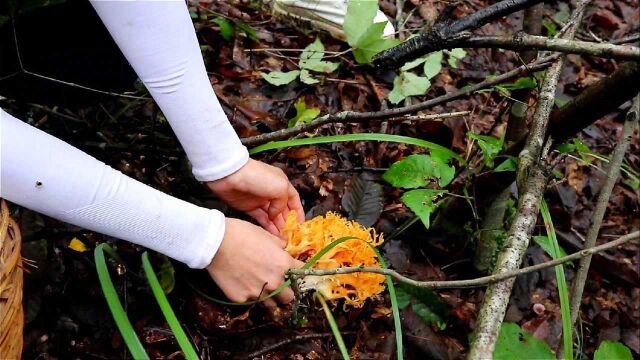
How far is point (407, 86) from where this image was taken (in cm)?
312

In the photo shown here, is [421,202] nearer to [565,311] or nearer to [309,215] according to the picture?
[565,311]

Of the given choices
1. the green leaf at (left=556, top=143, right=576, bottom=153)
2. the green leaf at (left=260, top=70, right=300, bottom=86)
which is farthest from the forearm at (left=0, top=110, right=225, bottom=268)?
the green leaf at (left=260, top=70, right=300, bottom=86)

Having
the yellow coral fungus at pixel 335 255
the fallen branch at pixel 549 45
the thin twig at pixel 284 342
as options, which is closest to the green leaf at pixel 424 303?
the yellow coral fungus at pixel 335 255

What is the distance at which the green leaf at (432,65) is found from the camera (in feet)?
10.6

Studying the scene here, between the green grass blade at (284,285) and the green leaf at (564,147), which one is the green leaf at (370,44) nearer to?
the green leaf at (564,147)

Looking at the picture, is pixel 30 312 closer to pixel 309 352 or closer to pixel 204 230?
pixel 204 230

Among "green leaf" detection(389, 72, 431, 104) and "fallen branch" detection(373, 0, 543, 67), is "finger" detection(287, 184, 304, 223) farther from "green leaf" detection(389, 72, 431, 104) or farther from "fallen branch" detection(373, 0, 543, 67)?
"green leaf" detection(389, 72, 431, 104)

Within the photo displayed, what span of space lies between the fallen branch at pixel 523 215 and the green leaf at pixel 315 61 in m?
1.37

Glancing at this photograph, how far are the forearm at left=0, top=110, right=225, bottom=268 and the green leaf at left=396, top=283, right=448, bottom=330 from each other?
846 mm

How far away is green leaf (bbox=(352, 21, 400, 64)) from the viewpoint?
296cm

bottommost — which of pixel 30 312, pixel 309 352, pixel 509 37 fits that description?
pixel 309 352

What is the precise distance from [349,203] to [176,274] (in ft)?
2.78

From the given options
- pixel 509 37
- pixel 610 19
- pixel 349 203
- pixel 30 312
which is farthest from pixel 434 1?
pixel 30 312

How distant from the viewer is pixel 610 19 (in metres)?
4.35
